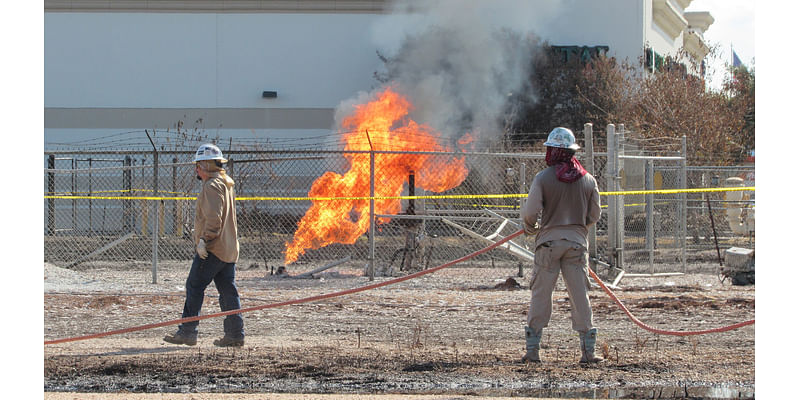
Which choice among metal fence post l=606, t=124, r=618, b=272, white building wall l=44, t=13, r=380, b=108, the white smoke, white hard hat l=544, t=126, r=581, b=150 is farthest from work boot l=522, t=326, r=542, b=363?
white building wall l=44, t=13, r=380, b=108

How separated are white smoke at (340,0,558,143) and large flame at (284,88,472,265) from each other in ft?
18.0

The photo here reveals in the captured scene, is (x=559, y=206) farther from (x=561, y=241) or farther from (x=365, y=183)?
(x=365, y=183)

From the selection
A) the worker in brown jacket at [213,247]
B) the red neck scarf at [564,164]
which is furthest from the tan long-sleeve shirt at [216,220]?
the red neck scarf at [564,164]

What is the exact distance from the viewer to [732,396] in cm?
558

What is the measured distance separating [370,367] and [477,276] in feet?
23.9

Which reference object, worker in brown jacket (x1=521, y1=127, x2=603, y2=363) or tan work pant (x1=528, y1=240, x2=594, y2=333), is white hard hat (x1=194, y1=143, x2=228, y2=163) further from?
tan work pant (x1=528, y1=240, x2=594, y2=333)

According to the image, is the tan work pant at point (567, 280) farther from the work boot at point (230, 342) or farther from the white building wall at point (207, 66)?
the white building wall at point (207, 66)

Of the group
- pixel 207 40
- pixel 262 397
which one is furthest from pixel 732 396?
pixel 207 40

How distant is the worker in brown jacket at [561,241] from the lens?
6.44m

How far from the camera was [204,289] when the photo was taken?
7.27 metres

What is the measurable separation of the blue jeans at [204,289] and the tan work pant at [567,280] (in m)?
2.62

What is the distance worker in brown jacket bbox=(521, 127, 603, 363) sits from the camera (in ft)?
21.1

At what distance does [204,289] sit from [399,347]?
178 centimetres

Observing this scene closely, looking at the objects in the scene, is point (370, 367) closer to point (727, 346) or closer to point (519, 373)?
point (519, 373)
